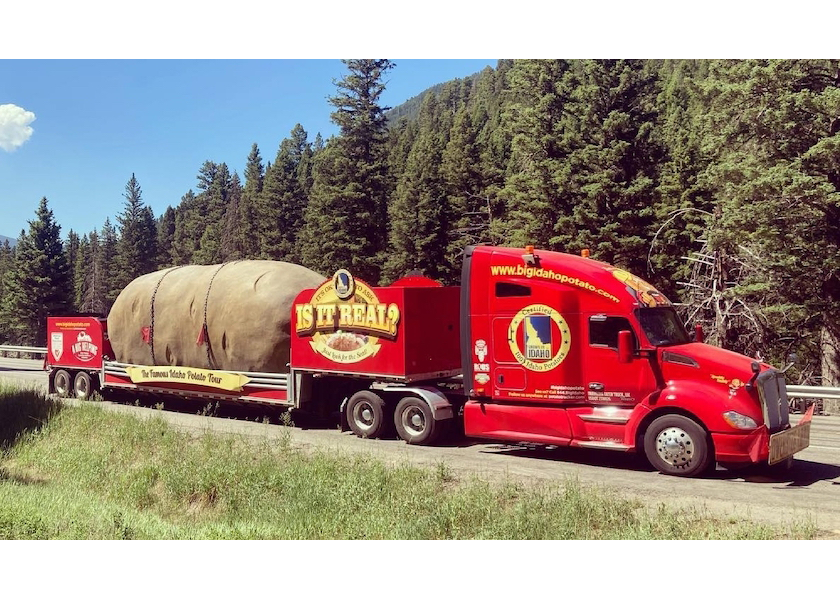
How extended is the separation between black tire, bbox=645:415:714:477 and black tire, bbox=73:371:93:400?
678 inches

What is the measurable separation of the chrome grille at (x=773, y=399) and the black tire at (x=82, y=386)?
18.8 metres

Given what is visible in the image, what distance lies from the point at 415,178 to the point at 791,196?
104 ft

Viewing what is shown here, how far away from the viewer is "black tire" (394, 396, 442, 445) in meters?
13.0

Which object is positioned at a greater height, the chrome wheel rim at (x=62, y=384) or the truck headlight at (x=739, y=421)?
the truck headlight at (x=739, y=421)

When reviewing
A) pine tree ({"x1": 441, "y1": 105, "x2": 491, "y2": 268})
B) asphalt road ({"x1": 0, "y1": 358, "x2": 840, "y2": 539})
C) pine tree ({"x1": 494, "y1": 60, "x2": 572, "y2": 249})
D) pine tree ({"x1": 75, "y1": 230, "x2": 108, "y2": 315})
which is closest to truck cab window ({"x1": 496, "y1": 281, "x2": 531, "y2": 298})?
asphalt road ({"x1": 0, "y1": 358, "x2": 840, "y2": 539})

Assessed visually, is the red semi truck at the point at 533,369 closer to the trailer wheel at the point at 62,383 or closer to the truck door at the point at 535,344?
the truck door at the point at 535,344

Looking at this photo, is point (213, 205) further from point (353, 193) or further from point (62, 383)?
point (62, 383)

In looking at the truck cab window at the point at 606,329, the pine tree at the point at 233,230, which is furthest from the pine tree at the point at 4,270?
the truck cab window at the point at 606,329

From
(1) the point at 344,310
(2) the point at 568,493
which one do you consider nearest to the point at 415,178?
(1) the point at 344,310

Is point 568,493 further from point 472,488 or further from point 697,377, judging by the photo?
point 697,377

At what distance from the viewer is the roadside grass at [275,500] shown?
25.5 ft

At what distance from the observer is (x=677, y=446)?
10117 mm

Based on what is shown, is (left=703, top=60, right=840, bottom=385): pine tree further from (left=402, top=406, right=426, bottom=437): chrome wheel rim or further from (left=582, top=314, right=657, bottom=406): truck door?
(left=402, top=406, right=426, bottom=437): chrome wheel rim

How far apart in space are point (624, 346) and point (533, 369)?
1.69 metres
